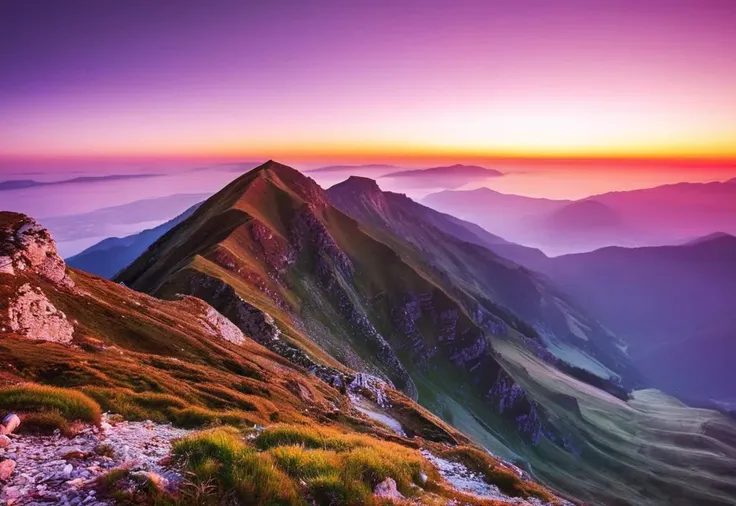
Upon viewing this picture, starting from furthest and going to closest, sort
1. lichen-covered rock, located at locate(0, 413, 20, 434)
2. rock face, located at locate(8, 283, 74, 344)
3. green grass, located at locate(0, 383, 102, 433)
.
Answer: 1. rock face, located at locate(8, 283, 74, 344)
2. green grass, located at locate(0, 383, 102, 433)
3. lichen-covered rock, located at locate(0, 413, 20, 434)

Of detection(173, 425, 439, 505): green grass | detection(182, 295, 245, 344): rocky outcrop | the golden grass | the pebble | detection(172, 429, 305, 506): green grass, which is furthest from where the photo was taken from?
detection(182, 295, 245, 344): rocky outcrop

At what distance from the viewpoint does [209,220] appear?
528ft

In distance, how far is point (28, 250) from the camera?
150ft

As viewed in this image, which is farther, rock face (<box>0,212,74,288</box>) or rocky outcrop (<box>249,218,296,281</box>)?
rocky outcrop (<box>249,218,296,281</box>)

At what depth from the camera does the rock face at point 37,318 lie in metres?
36.3

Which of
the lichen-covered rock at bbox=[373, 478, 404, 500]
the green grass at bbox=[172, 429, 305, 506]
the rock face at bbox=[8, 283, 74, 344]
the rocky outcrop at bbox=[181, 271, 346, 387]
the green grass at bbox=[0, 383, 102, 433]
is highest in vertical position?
the green grass at bbox=[172, 429, 305, 506]

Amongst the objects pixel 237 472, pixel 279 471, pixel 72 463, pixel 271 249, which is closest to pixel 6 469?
pixel 72 463

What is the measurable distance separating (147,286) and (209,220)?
43489 millimetres

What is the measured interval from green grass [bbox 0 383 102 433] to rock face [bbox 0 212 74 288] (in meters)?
34.5

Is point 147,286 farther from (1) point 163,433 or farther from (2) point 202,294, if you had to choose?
(1) point 163,433

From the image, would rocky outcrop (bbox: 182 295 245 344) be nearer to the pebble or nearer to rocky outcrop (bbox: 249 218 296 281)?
the pebble

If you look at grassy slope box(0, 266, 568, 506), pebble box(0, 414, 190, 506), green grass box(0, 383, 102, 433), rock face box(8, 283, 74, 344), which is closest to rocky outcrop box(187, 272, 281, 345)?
grassy slope box(0, 266, 568, 506)

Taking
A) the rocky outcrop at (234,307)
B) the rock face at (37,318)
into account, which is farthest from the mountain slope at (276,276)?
the rock face at (37,318)

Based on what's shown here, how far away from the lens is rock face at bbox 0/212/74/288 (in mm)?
43344
